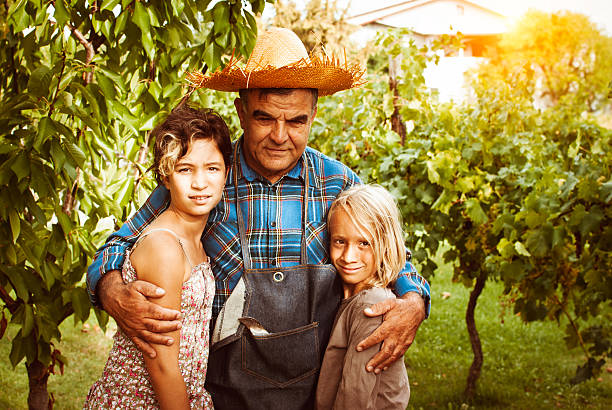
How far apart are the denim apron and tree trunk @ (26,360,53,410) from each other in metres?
1.35

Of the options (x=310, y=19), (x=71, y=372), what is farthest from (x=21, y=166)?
(x=310, y=19)

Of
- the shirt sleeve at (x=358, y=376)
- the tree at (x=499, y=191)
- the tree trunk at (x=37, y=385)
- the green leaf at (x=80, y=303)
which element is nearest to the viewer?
the shirt sleeve at (x=358, y=376)

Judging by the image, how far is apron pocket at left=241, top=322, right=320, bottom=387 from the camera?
2.04 meters

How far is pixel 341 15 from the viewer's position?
20.1 meters

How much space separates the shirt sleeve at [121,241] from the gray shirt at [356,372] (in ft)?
2.62

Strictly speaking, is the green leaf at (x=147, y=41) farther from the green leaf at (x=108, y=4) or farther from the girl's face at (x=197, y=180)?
the girl's face at (x=197, y=180)

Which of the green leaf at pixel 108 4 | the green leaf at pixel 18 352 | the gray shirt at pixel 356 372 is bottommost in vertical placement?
the green leaf at pixel 18 352

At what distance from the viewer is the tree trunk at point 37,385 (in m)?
2.97

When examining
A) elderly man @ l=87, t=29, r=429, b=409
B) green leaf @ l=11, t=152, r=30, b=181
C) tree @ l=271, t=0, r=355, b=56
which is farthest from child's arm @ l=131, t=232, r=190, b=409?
tree @ l=271, t=0, r=355, b=56

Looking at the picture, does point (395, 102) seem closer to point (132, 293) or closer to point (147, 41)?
point (147, 41)

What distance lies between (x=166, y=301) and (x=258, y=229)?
20.7 inches

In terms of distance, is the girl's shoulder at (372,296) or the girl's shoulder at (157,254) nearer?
the girl's shoulder at (157,254)

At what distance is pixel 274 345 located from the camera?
6.72 feet

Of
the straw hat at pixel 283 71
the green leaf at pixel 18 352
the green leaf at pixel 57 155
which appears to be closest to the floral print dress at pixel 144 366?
the green leaf at pixel 57 155
